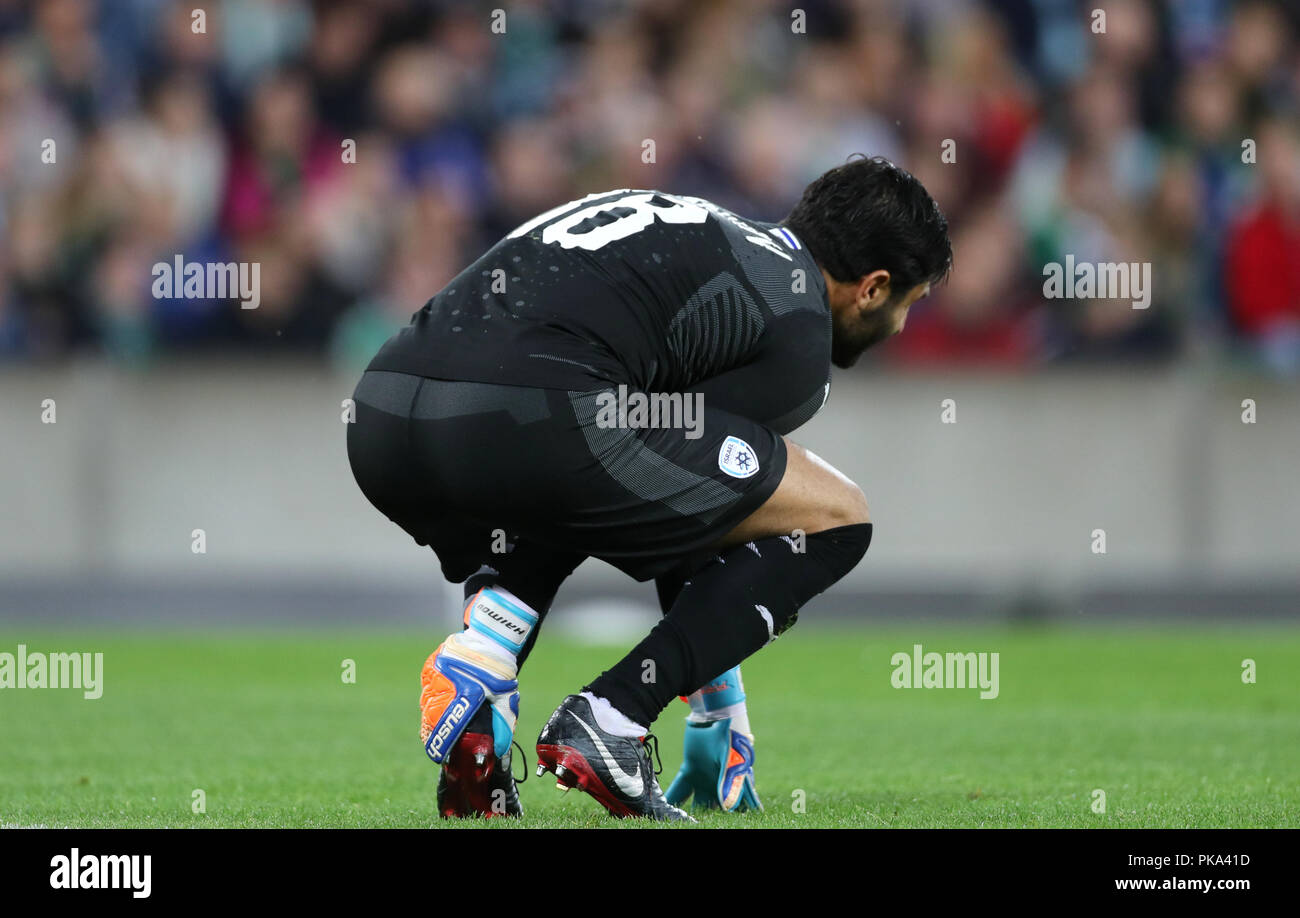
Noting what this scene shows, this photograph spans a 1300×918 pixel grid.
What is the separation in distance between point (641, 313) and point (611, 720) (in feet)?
3.03

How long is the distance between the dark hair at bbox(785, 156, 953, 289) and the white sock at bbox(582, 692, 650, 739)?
1217 mm

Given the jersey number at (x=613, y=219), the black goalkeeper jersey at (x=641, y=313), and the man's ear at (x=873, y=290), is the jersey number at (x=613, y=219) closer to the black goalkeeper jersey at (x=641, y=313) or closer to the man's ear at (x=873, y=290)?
the black goalkeeper jersey at (x=641, y=313)

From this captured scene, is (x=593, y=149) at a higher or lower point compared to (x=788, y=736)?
higher

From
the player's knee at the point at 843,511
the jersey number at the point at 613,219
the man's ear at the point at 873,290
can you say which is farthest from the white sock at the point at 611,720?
the man's ear at the point at 873,290

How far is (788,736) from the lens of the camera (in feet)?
21.7

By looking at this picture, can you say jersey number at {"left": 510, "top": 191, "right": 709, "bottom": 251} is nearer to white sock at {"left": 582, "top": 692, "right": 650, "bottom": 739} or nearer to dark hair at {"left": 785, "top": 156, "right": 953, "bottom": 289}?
dark hair at {"left": 785, "top": 156, "right": 953, "bottom": 289}

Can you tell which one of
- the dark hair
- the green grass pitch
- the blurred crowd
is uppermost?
the blurred crowd

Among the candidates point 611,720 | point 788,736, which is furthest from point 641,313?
point 788,736

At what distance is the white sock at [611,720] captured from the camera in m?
4.25

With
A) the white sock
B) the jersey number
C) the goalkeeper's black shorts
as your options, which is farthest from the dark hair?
the white sock

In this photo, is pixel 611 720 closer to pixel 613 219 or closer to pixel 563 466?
pixel 563 466

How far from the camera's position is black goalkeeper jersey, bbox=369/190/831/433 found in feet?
14.2

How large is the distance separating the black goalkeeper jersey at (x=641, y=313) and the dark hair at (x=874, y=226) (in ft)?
0.30

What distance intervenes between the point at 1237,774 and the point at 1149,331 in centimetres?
706
